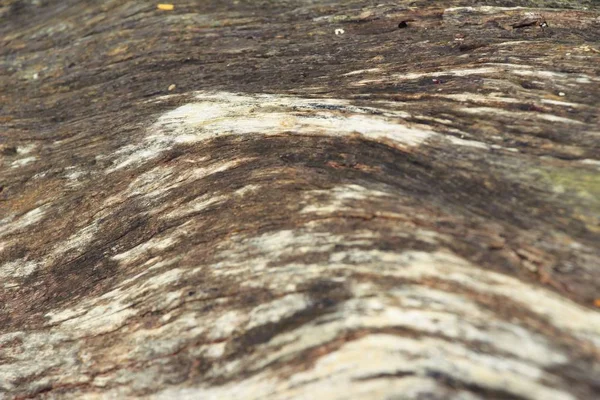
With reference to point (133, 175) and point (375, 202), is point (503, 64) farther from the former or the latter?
point (133, 175)

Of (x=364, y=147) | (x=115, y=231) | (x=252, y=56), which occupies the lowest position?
(x=115, y=231)

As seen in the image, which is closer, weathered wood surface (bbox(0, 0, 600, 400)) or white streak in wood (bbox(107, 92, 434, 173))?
weathered wood surface (bbox(0, 0, 600, 400))

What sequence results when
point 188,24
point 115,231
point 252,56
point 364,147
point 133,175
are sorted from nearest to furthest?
point 364,147, point 115,231, point 133,175, point 252,56, point 188,24

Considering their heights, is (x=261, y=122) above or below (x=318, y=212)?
above

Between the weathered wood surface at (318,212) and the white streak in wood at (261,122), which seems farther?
the white streak in wood at (261,122)

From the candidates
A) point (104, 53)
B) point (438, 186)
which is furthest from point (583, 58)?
point (104, 53)

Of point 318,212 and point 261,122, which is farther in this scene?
point 261,122

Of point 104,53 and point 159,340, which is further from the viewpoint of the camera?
point 104,53

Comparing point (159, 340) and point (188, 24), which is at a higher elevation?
point (188, 24)
